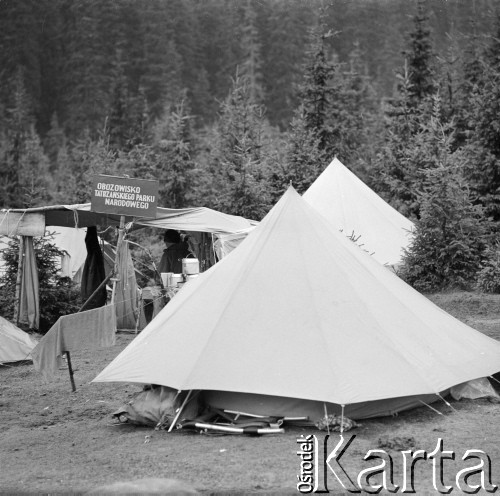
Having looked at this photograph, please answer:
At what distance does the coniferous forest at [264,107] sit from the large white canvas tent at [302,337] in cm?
855

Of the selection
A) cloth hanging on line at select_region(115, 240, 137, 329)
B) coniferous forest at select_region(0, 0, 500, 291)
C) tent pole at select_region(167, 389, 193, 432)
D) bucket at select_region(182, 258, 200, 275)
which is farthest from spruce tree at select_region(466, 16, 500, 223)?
tent pole at select_region(167, 389, 193, 432)

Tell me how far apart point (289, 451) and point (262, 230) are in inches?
117

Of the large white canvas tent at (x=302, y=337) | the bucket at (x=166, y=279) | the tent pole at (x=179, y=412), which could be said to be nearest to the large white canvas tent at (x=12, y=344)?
the bucket at (x=166, y=279)

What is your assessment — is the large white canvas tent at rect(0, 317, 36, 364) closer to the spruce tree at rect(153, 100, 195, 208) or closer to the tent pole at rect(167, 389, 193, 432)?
the tent pole at rect(167, 389, 193, 432)

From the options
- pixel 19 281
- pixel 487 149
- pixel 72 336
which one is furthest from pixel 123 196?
pixel 487 149

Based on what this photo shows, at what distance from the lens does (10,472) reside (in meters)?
7.51

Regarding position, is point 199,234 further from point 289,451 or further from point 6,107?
point 6,107

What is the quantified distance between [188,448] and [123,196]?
23.0ft

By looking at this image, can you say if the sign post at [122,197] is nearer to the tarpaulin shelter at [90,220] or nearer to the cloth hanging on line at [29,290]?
the tarpaulin shelter at [90,220]

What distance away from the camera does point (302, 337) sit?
8.71 metres

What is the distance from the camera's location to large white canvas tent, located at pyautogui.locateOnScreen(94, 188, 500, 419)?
27.6ft

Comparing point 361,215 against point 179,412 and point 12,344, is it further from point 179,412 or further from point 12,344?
point 179,412

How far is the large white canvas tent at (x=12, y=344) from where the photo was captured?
1370 centimetres

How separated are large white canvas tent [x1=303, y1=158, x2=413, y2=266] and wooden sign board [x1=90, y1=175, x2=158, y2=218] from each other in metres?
6.42
